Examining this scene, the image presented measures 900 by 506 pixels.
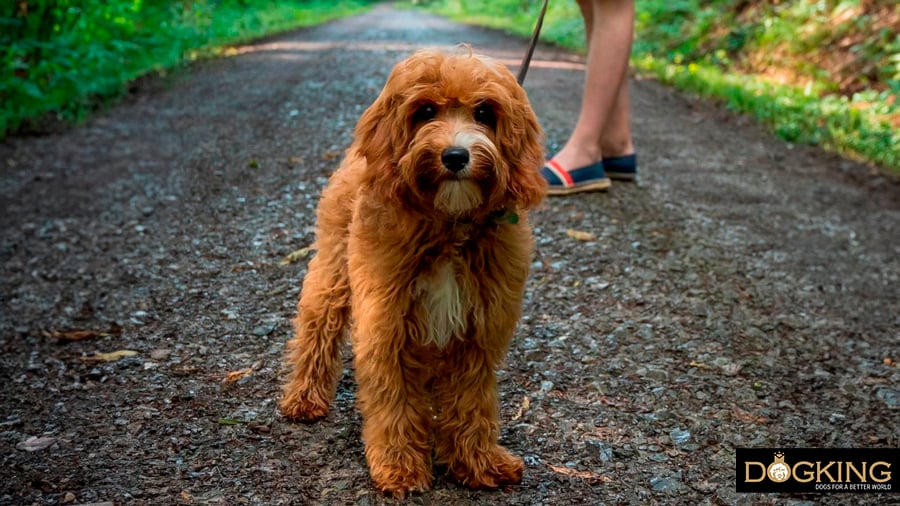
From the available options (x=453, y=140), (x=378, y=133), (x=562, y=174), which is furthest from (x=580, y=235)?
(x=453, y=140)

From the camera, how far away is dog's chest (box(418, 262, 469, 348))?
303cm

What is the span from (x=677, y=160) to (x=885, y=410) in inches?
173

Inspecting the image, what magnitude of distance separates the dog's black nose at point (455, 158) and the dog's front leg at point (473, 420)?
0.77 metres

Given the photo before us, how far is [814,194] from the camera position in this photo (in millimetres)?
7445

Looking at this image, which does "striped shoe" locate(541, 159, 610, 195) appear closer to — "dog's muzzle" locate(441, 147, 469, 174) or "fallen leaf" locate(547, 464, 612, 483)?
"fallen leaf" locate(547, 464, 612, 483)

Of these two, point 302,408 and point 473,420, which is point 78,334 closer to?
point 302,408

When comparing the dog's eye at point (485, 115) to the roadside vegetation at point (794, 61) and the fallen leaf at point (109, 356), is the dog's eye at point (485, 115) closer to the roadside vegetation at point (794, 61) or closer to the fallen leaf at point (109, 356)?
the fallen leaf at point (109, 356)

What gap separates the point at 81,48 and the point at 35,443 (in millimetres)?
7917

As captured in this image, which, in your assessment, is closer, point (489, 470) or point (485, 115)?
point (485, 115)

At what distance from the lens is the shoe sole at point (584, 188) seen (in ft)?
20.6

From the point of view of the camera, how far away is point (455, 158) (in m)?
2.75

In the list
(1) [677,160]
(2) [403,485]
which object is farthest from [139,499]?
(1) [677,160]

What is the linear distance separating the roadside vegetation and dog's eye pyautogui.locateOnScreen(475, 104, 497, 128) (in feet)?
21.9

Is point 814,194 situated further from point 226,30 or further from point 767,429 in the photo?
point 226,30
